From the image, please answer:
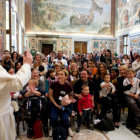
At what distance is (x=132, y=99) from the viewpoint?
368cm

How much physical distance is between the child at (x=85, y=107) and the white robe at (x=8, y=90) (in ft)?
6.75

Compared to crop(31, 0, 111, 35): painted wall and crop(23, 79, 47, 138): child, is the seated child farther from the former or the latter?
crop(31, 0, 111, 35): painted wall

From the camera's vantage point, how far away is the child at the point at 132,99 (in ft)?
11.6

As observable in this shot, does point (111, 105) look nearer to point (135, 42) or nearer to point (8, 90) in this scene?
point (8, 90)

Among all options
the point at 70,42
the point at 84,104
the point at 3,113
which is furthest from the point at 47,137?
the point at 70,42

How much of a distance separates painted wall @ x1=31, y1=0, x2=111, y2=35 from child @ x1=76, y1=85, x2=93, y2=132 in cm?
1600

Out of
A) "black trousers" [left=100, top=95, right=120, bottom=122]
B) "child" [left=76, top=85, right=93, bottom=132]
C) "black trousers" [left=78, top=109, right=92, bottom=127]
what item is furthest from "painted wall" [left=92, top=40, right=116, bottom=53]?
"black trousers" [left=78, top=109, right=92, bottom=127]

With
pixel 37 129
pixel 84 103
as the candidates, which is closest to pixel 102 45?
pixel 84 103

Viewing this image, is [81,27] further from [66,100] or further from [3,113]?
[3,113]

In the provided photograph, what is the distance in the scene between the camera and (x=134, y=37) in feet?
51.6

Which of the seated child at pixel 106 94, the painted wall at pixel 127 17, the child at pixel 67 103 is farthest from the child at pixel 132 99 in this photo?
the painted wall at pixel 127 17

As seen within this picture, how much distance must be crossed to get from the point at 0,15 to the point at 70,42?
13937 millimetres

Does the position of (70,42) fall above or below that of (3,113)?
above

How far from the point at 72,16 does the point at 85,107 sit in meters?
17.4
